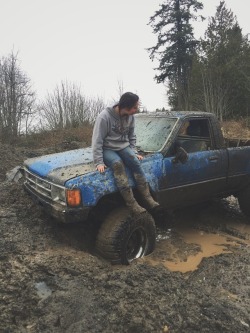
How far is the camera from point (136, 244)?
469 cm

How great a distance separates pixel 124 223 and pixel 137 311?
1.32 m

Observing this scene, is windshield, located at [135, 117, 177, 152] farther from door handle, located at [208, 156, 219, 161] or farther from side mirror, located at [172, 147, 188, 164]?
door handle, located at [208, 156, 219, 161]

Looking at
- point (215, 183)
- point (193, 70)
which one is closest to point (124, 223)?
point (215, 183)

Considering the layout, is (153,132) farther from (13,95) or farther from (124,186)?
(13,95)

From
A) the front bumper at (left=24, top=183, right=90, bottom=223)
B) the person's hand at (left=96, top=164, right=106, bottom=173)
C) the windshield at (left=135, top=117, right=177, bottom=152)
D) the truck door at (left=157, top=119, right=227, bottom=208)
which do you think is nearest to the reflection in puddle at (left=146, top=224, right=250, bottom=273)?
the truck door at (left=157, top=119, right=227, bottom=208)

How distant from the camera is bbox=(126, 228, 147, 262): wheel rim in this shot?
180 inches

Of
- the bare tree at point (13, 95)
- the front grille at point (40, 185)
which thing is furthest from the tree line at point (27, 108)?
the front grille at point (40, 185)

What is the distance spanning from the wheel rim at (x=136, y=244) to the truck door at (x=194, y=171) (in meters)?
0.60

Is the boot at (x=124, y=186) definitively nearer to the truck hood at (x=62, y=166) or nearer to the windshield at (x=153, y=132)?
the truck hood at (x=62, y=166)

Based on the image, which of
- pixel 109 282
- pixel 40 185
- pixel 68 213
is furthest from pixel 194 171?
pixel 109 282

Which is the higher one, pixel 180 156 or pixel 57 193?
pixel 180 156

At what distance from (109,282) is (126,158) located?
1552 millimetres

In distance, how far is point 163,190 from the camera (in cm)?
495

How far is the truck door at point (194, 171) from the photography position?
16.4 feet
